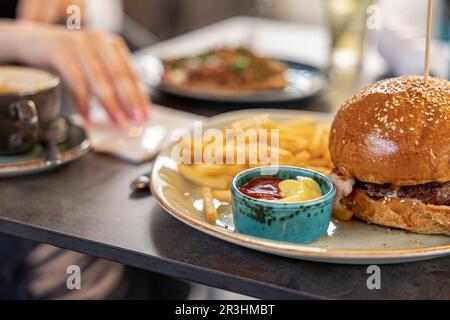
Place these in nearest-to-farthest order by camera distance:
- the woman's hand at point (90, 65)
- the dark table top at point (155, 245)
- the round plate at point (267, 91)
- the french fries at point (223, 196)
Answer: the dark table top at point (155, 245)
the french fries at point (223, 196)
the woman's hand at point (90, 65)
the round plate at point (267, 91)

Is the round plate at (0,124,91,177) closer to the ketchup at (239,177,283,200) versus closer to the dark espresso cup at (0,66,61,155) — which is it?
the dark espresso cup at (0,66,61,155)

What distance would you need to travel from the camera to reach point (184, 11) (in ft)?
23.3

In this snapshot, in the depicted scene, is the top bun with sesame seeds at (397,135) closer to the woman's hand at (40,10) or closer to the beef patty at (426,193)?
the beef patty at (426,193)

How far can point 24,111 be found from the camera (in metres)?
1.60

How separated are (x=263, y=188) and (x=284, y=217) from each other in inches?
4.6

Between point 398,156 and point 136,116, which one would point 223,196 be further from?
point 136,116

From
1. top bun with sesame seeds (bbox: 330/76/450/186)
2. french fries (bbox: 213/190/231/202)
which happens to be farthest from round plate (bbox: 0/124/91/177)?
top bun with sesame seeds (bbox: 330/76/450/186)

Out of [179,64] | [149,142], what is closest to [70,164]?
[149,142]

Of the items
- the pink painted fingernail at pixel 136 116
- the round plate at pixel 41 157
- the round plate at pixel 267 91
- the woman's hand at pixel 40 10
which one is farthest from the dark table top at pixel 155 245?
the woman's hand at pixel 40 10

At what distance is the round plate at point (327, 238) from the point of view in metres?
1.14

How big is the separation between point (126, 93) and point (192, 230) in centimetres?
86

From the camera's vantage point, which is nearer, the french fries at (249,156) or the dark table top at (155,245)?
the dark table top at (155,245)

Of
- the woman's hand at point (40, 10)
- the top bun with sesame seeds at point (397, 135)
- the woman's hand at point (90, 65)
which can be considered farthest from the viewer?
the woman's hand at point (40, 10)

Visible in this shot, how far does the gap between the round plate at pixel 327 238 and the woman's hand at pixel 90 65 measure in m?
0.56
